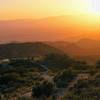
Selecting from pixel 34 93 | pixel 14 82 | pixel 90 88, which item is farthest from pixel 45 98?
pixel 14 82

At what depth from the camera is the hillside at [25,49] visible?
124500mm

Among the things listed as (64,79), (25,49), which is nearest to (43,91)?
(64,79)

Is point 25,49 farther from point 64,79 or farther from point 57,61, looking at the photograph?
point 64,79

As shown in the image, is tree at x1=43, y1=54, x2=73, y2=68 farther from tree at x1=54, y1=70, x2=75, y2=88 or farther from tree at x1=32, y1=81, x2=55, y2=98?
tree at x1=32, y1=81, x2=55, y2=98

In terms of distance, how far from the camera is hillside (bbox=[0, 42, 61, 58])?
12450 cm

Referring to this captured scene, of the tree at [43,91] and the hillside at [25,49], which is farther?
the hillside at [25,49]

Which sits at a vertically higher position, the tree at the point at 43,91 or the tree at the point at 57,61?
the tree at the point at 57,61

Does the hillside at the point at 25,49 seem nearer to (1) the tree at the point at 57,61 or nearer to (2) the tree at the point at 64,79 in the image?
(1) the tree at the point at 57,61

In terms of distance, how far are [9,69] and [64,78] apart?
23.2 m

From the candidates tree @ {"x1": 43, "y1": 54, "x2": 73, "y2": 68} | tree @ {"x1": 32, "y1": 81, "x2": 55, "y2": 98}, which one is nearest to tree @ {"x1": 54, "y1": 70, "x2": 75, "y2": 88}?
tree @ {"x1": 32, "y1": 81, "x2": 55, "y2": 98}

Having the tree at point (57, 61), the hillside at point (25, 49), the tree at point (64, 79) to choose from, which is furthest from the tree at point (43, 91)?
the hillside at point (25, 49)

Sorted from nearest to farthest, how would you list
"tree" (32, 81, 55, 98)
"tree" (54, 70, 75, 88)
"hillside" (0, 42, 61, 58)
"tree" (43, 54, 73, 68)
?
"tree" (32, 81, 55, 98) < "tree" (54, 70, 75, 88) < "tree" (43, 54, 73, 68) < "hillside" (0, 42, 61, 58)

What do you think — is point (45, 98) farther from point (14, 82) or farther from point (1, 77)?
point (1, 77)

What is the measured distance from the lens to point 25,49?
450ft
